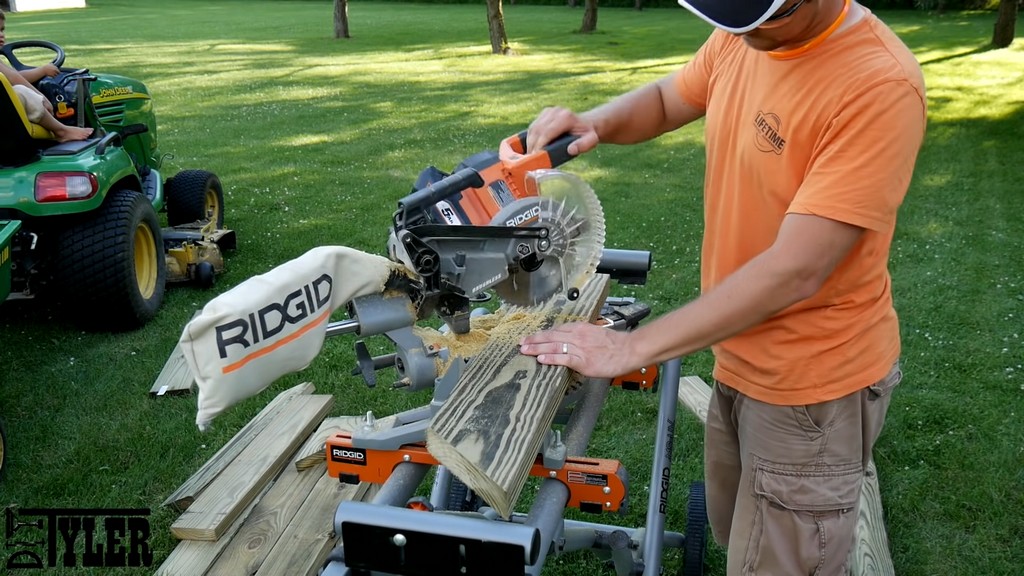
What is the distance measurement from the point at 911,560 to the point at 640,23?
96.1 ft

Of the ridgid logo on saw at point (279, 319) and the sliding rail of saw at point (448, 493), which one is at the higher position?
the ridgid logo on saw at point (279, 319)

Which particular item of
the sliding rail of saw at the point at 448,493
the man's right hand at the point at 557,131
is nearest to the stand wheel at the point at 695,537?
the sliding rail of saw at the point at 448,493

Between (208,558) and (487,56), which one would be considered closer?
(208,558)

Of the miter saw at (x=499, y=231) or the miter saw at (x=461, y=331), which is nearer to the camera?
the miter saw at (x=461, y=331)

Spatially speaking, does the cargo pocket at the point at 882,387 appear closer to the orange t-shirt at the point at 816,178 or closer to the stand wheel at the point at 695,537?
the orange t-shirt at the point at 816,178

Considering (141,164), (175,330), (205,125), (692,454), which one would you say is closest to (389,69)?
(205,125)

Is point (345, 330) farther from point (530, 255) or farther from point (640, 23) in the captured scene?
point (640, 23)

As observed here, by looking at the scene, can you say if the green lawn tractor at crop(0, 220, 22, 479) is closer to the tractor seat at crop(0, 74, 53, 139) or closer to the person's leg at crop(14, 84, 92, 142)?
the tractor seat at crop(0, 74, 53, 139)

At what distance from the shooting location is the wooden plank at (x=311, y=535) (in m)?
3.23

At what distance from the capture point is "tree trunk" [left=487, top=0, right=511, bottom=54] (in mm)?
20094

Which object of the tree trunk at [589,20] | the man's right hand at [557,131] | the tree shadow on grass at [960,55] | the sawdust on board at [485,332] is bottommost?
the tree shadow on grass at [960,55]

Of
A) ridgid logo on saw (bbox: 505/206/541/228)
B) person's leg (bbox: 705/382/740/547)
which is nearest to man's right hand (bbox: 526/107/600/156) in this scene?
ridgid logo on saw (bbox: 505/206/541/228)

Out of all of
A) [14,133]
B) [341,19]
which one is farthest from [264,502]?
[341,19]

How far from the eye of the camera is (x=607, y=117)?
2426 millimetres
